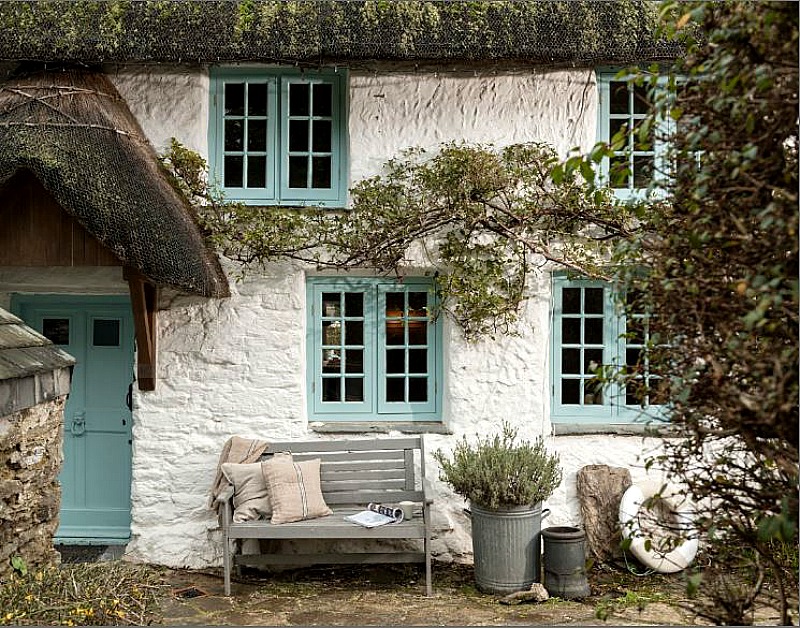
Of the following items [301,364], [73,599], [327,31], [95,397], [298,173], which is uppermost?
[327,31]

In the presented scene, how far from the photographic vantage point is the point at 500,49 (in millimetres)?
6137

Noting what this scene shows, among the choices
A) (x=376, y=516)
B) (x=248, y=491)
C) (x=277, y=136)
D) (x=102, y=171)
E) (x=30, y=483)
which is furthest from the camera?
(x=277, y=136)

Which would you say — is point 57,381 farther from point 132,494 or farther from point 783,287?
point 783,287

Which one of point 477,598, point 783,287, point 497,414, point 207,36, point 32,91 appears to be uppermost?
point 207,36

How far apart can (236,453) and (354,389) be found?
1039 mm

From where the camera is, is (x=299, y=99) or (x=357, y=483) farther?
(x=299, y=99)

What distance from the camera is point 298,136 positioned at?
6746 mm

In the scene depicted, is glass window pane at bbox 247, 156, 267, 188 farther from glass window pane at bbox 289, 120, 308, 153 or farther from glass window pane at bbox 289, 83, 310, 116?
glass window pane at bbox 289, 83, 310, 116

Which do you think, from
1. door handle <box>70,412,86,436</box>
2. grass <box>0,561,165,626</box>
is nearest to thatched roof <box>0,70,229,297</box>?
door handle <box>70,412,86,436</box>

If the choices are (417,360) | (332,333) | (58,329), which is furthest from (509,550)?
(58,329)

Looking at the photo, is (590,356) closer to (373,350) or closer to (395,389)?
(395,389)

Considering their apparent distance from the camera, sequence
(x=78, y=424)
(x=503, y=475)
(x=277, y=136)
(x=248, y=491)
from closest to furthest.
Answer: (x=503, y=475), (x=248, y=491), (x=277, y=136), (x=78, y=424)

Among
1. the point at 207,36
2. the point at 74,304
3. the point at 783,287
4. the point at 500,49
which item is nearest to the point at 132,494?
the point at 74,304

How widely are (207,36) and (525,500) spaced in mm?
3888
